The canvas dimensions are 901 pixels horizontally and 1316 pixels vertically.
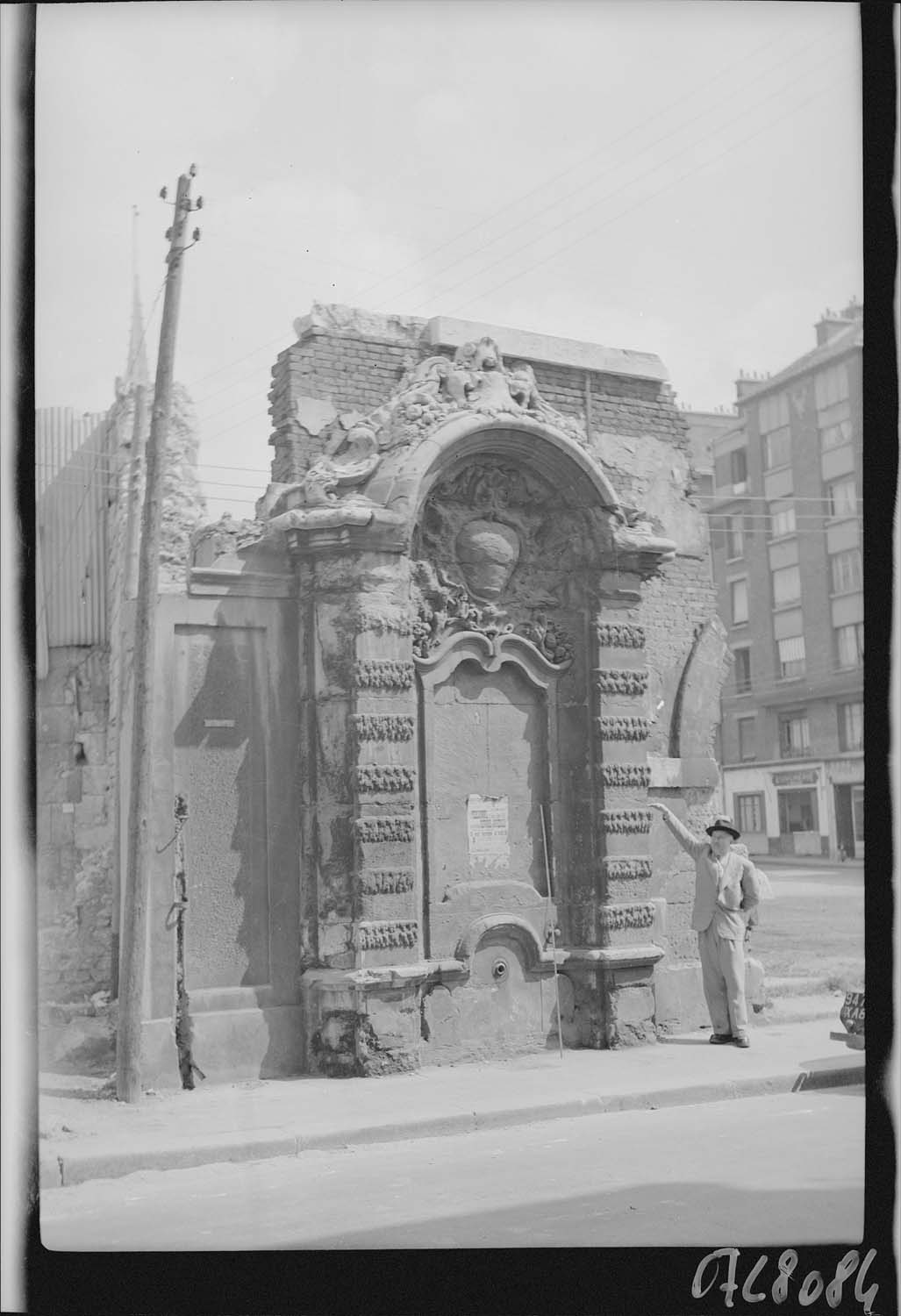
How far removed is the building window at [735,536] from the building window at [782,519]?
31cm

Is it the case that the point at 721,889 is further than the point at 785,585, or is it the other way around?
the point at 785,585

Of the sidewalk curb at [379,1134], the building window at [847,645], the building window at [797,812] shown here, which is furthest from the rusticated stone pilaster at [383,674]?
the building window at [797,812]

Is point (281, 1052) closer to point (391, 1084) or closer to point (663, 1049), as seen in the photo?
point (391, 1084)

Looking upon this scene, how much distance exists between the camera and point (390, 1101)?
9.14 m

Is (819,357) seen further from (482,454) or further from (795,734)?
(795,734)

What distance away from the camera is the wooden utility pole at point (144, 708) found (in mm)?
9219

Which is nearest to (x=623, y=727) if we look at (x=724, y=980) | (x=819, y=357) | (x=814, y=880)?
(x=724, y=980)

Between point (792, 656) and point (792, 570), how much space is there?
1109 mm

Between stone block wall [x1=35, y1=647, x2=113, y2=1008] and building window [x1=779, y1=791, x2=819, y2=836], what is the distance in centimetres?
906

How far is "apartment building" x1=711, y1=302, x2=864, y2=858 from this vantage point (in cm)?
1201

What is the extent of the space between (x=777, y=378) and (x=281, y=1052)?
6.58 m

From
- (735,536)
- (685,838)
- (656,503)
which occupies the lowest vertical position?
(685,838)

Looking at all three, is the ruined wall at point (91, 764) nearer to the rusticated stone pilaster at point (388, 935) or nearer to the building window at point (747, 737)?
the rusticated stone pilaster at point (388, 935)

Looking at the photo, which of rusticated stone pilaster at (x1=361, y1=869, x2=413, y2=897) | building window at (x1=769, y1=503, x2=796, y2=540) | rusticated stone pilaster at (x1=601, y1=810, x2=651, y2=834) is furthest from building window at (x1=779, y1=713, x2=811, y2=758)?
rusticated stone pilaster at (x1=361, y1=869, x2=413, y2=897)
